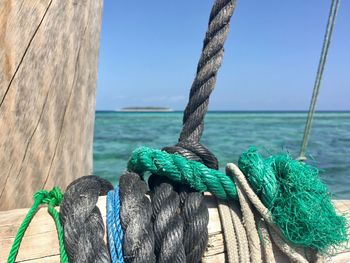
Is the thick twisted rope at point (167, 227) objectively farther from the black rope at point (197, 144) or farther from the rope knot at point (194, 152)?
the rope knot at point (194, 152)

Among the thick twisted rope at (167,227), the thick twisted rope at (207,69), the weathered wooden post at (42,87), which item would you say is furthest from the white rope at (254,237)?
the weathered wooden post at (42,87)

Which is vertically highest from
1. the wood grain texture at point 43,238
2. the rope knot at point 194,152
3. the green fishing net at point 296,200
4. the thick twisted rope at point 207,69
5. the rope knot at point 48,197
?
the thick twisted rope at point 207,69

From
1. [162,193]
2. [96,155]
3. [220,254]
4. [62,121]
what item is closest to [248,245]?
[220,254]

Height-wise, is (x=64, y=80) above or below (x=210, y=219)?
above

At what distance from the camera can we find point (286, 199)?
94 centimetres

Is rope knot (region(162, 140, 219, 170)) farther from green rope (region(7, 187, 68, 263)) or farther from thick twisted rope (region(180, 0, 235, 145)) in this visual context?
green rope (region(7, 187, 68, 263))

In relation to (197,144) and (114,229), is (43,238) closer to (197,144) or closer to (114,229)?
(114,229)

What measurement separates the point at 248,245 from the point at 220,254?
7 centimetres

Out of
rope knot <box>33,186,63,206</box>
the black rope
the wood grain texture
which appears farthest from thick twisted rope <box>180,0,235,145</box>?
rope knot <box>33,186,63,206</box>

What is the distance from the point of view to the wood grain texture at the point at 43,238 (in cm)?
88

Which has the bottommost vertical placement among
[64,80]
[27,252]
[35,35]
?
[27,252]

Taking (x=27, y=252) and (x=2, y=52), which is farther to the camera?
(x=2, y=52)

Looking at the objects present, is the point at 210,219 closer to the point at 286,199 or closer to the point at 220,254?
the point at 220,254

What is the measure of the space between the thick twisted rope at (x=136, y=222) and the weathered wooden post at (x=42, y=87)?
0.36 metres
